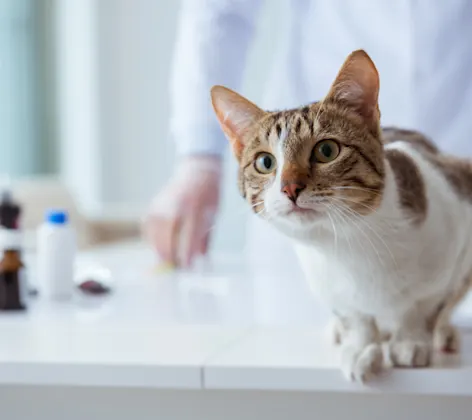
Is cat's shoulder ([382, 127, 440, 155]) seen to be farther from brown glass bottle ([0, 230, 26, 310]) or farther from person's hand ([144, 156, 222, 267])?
brown glass bottle ([0, 230, 26, 310])

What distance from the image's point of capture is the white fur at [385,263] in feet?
2.37

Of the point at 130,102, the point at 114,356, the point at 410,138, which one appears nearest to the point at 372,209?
the point at 410,138

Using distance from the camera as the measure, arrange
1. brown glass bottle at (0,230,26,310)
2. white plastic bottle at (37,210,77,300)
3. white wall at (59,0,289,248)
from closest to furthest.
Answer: brown glass bottle at (0,230,26,310) < white plastic bottle at (37,210,77,300) < white wall at (59,0,289,248)

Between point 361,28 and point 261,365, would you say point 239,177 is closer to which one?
point 261,365

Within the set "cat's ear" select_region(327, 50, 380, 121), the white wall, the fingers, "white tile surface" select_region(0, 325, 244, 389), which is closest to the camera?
"cat's ear" select_region(327, 50, 380, 121)

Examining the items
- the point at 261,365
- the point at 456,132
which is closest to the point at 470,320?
the point at 261,365

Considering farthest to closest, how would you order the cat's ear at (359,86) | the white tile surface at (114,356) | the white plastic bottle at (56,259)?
the white plastic bottle at (56,259) < the white tile surface at (114,356) < the cat's ear at (359,86)

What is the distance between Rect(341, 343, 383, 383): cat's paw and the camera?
2.39 ft

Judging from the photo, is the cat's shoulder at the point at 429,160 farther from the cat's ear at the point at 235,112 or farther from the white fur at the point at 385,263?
the cat's ear at the point at 235,112

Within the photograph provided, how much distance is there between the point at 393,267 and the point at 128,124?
2242 mm

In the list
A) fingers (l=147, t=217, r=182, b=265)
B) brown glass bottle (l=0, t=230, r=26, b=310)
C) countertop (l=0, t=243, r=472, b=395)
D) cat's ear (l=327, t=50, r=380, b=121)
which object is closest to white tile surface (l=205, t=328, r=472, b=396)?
countertop (l=0, t=243, r=472, b=395)

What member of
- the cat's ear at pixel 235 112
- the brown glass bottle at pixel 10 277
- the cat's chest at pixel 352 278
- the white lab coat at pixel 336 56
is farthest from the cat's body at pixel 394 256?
the brown glass bottle at pixel 10 277

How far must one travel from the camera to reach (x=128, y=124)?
2887mm

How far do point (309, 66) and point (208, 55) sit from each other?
180 mm
